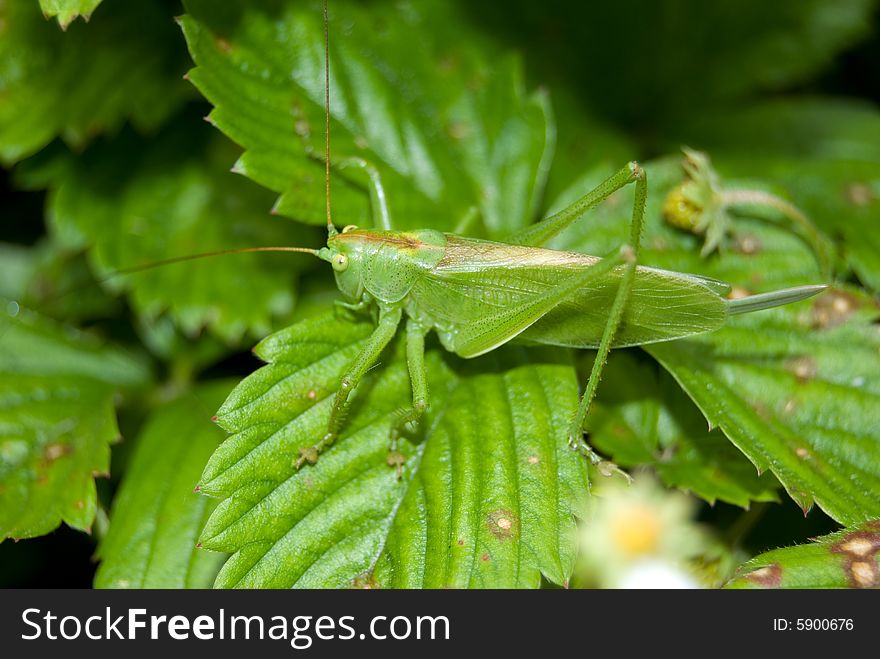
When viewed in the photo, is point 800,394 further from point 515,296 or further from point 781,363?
point 515,296

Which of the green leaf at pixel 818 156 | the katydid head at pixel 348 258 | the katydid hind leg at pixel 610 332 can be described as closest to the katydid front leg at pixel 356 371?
the katydid head at pixel 348 258

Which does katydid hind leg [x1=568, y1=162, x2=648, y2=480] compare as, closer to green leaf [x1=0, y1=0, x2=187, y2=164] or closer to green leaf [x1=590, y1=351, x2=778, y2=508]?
green leaf [x1=590, y1=351, x2=778, y2=508]

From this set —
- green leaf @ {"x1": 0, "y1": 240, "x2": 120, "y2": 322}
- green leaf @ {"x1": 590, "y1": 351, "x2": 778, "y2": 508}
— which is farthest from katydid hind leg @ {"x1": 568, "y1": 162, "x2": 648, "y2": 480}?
green leaf @ {"x1": 0, "y1": 240, "x2": 120, "y2": 322}

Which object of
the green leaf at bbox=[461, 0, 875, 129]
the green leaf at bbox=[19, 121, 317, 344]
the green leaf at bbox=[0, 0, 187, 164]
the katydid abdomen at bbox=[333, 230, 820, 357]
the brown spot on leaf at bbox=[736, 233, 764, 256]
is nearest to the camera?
the katydid abdomen at bbox=[333, 230, 820, 357]

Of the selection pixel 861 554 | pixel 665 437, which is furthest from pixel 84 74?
pixel 861 554
